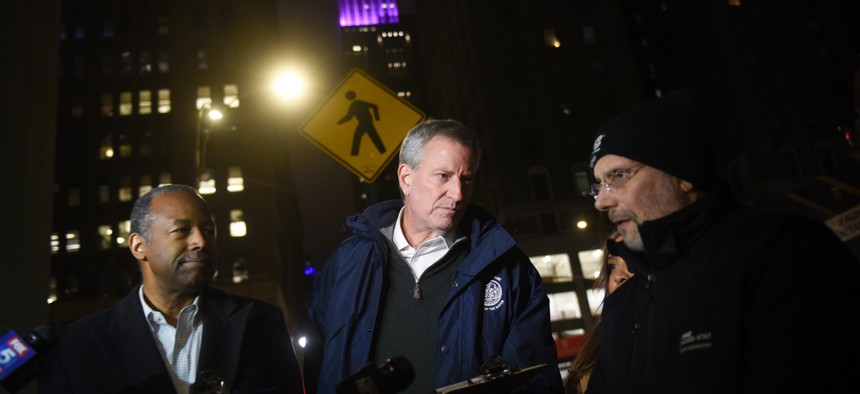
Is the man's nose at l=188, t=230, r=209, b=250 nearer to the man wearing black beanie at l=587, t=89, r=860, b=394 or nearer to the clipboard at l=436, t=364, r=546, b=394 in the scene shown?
the clipboard at l=436, t=364, r=546, b=394

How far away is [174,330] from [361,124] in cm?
310

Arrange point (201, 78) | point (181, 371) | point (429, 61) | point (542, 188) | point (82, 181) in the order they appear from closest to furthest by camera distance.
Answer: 1. point (181, 371)
2. point (542, 188)
3. point (82, 181)
4. point (201, 78)
5. point (429, 61)

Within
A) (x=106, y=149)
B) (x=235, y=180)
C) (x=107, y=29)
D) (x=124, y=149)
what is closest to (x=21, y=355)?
(x=235, y=180)

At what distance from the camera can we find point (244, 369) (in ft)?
12.0

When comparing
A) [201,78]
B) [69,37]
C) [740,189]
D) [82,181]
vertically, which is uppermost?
[69,37]

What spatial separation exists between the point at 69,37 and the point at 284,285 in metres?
32.5

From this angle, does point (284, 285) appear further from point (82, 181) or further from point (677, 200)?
point (677, 200)

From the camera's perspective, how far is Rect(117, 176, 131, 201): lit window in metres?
51.4

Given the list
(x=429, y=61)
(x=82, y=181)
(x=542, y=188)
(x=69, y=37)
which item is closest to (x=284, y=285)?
(x=82, y=181)

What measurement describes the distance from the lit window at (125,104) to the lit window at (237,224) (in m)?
15.5

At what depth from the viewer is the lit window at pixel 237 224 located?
1914 inches

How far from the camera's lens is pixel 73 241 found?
4991 cm

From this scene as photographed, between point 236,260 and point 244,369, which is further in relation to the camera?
point 236,260

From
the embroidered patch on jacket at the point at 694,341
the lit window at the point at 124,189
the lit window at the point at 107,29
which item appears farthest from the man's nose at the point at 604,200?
the lit window at the point at 107,29
